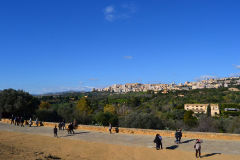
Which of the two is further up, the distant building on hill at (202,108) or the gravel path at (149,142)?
the distant building on hill at (202,108)

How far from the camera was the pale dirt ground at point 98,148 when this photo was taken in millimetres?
10695

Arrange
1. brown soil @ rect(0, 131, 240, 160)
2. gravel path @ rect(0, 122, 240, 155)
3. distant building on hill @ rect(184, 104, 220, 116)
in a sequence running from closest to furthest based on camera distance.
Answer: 1. brown soil @ rect(0, 131, 240, 160)
2. gravel path @ rect(0, 122, 240, 155)
3. distant building on hill @ rect(184, 104, 220, 116)

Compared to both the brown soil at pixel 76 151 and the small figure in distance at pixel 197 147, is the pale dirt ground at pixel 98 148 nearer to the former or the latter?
the brown soil at pixel 76 151

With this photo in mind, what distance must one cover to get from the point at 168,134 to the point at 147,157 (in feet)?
14.9

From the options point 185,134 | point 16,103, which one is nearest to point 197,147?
point 185,134

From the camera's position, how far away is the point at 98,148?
12.9 meters

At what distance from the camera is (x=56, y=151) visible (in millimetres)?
12539

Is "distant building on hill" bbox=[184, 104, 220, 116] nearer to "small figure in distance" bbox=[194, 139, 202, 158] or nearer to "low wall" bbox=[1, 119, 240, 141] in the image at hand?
"low wall" bbox=[1, 119, 240, 141]

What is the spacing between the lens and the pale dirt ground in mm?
10695

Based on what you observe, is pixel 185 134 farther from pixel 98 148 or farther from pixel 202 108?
pixel 202 108

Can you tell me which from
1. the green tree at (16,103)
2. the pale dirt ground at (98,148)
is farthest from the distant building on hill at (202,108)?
the pale dirt ground at (98,148)

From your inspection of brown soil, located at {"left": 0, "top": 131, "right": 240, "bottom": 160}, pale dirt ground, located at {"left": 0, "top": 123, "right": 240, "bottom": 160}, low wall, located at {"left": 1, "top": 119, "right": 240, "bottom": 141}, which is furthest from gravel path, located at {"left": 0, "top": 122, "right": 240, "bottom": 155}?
brown soil, located at {"left": 0, "top": 131, "right": 240, "bottom": 160}

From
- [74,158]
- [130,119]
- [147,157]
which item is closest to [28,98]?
[130,119]

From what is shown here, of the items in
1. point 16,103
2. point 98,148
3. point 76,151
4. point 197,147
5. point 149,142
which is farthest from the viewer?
point 16,103
